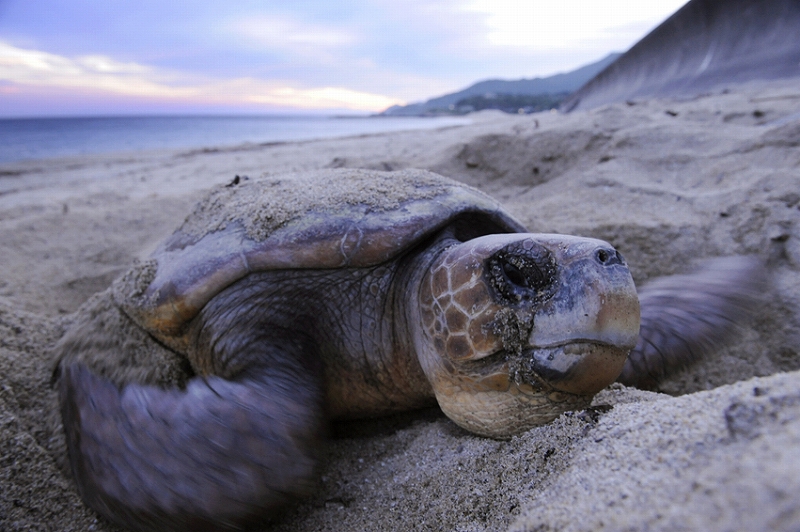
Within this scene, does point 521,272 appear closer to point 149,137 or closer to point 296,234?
point 296,234

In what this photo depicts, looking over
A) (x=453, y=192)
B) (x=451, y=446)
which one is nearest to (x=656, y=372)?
(x=451, y=446)

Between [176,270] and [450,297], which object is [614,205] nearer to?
[450,297]

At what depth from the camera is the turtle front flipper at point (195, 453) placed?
3.39 ft

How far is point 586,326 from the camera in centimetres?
109

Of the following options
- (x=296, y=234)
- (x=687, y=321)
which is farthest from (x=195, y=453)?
(x=687, y=321)

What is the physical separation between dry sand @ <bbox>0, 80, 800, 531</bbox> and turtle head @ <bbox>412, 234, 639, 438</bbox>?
95 mm

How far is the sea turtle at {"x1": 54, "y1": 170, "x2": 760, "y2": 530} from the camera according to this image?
109 cm

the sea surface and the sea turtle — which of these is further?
the sea surface

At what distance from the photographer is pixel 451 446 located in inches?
50.1

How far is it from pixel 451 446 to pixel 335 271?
0.70 meters

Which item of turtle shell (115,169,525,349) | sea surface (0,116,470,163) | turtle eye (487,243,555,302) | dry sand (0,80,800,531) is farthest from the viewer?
sea surface (0,116,470,163)

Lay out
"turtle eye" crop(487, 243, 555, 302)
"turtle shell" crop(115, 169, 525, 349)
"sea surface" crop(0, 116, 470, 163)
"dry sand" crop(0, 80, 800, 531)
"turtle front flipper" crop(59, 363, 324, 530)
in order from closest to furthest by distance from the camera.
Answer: "dry sand" crop(0, 80, 800, 531) < "turtle front flipper" crop(59, 363, 324, 530) < "turtle eye" crop(487, 243, 555, 302) < "turtle shell" crop(115, 169, 525, 349) < "sea surface" crop(0, 116, 470, 163)

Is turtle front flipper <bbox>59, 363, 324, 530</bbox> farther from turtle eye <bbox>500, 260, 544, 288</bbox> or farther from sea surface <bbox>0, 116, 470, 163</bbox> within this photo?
sea surface <bbox>0, 116, 470, 163</bbox>

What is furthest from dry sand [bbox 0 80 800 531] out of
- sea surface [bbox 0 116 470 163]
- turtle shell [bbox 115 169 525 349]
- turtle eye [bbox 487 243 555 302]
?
sea surface [bbox 0 116 470 163]
